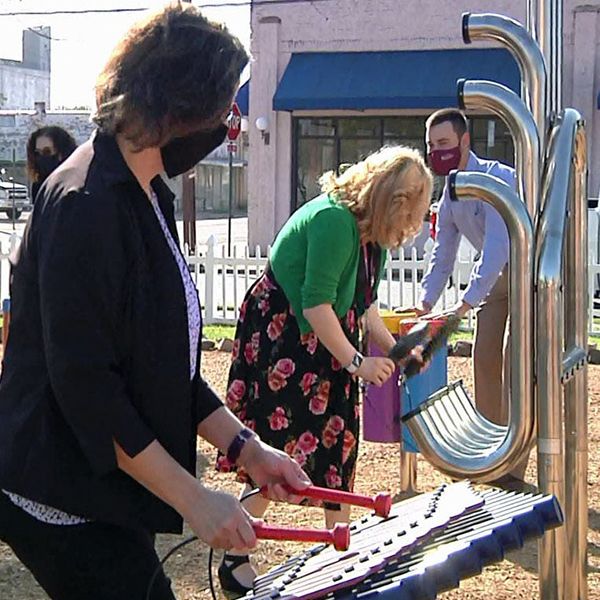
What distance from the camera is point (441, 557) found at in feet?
6.10

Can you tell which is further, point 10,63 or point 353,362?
point 10,63

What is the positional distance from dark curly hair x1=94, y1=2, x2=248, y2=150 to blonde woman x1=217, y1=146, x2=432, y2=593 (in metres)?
1.89

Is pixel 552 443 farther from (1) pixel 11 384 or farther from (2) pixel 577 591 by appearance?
(1) pixel 11 384

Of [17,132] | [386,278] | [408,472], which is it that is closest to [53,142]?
[408,472]

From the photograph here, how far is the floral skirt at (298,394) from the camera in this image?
4223mm

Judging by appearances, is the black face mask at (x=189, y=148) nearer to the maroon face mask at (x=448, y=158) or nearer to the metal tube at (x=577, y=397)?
the metal tube at (x=577, y=397)

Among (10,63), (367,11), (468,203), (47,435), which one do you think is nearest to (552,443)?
(47,435)

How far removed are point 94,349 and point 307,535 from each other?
0.49 metres

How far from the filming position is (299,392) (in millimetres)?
4219

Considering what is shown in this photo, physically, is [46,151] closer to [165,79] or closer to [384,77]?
[165,79]

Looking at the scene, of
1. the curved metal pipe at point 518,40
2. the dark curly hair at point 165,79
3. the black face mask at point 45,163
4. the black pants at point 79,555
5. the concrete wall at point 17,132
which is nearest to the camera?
the dark curly hair at point 165,79

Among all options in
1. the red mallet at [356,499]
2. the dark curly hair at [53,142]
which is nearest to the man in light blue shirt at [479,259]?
the dark curly hair at [53,142]

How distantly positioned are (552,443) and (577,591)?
0.56 meters

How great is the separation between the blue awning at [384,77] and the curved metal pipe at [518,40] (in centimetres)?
1635
